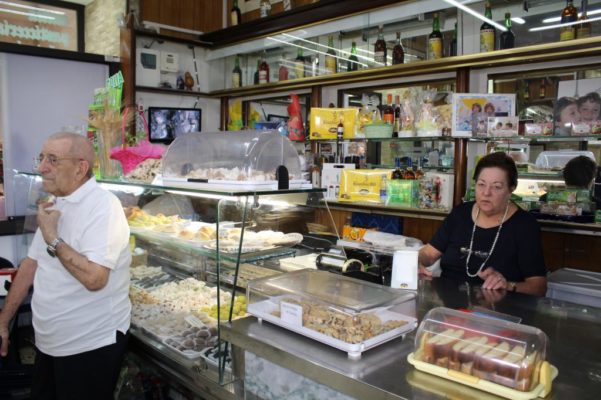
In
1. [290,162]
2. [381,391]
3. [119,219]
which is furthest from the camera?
[290,162]

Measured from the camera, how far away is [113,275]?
89.1 inches

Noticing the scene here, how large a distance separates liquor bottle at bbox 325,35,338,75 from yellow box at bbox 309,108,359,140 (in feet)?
1.49

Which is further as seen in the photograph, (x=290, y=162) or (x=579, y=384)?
(x=290, y=162)

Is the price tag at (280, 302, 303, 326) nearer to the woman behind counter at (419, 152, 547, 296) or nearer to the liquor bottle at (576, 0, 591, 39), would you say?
the woman behind counter at (419, 152, 547, 296)

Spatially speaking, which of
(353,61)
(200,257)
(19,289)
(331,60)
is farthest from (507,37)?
(19,289)

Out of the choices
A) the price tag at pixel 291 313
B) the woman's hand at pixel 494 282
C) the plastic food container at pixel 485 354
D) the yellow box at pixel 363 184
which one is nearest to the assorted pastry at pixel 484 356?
the plastic food container at pixel 485 354

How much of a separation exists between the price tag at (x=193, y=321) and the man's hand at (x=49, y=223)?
693 mm

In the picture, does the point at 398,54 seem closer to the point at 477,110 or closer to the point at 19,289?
the point at 477,110

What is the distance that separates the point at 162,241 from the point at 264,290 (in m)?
0.97

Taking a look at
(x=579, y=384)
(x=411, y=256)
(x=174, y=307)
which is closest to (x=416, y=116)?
(x=411, y=256)

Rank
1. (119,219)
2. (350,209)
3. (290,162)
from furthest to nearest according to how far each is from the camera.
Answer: (350,209), (290,162), (119,219)

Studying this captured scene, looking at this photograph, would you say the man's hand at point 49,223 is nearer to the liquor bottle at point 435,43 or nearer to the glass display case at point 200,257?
the glass display case at point 200,257

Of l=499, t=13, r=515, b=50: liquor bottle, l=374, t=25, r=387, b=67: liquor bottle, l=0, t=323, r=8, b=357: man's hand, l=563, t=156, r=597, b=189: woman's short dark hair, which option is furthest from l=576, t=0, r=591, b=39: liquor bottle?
l=0, t=323, r=8, b=357: man's hand

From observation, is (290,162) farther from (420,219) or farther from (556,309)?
(420,219)
